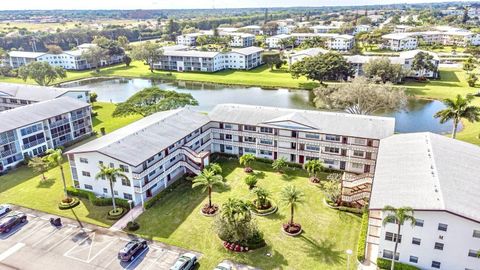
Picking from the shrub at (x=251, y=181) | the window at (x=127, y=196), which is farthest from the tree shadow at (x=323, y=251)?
the window at (x=127, y=196)

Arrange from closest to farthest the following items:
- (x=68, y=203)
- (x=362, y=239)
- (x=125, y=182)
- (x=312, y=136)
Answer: (x=362, y=239) → (x=125, y=182) → (x=68, y=203) → (x=312, y=136)

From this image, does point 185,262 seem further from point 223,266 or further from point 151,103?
point 151,103

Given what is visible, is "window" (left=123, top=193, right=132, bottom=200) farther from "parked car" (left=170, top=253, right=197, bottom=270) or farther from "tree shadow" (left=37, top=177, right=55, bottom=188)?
"parked car" (left=170, top=253, right=197, bottom=270)

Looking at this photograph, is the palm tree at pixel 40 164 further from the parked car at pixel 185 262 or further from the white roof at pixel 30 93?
the parked car at pixel 185 262

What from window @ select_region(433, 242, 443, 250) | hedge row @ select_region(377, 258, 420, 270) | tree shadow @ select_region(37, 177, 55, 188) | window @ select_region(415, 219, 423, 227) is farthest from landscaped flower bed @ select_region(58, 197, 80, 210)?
window @ select_region(433, 242, 443, 250)

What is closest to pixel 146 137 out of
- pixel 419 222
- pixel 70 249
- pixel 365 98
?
pixel 70 249

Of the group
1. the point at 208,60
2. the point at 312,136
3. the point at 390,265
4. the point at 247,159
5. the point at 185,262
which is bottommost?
the point at 390,265

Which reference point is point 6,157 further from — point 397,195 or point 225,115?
point 397,195

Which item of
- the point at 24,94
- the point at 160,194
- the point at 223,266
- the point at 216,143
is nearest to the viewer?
the point at 223,266
